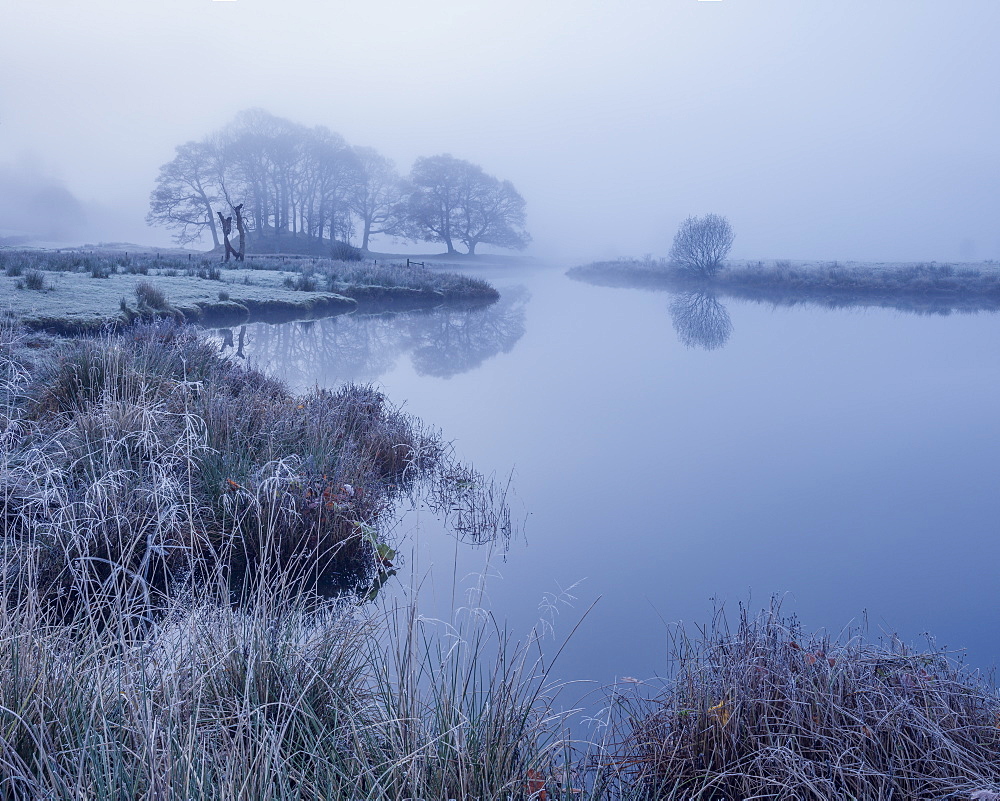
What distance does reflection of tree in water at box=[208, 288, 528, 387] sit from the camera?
10.8 metres

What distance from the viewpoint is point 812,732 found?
2141 mm

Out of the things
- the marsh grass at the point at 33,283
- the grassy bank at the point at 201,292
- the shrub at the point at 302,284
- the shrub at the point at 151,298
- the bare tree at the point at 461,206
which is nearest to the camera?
the grassy bank at the point at 201,292

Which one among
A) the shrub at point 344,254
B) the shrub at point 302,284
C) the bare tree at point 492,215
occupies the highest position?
the bare tree at point 492,215

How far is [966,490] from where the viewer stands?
6.31 meters

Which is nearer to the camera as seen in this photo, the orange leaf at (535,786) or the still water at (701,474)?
the orange leaf at (535,786)

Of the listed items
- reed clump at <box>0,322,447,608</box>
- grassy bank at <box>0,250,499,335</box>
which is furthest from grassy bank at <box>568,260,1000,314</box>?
reed clump at <box>0,322,447,608</box>

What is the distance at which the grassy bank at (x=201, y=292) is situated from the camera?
10828 mm

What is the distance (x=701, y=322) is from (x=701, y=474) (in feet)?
46.2

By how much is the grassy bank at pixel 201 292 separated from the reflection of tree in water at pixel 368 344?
3.61 feet

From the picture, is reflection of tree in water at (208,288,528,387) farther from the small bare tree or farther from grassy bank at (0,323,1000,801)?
the small bare tree

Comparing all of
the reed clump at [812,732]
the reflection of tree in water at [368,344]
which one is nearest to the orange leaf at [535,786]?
the reed clump at [812,732]

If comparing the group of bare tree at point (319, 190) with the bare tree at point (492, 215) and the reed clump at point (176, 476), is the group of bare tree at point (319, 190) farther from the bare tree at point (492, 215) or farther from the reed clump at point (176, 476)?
the reed clump at point (176, 476)

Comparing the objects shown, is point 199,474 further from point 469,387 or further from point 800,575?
point 469,387

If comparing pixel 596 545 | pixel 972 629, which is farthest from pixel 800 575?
pixel 596 545
